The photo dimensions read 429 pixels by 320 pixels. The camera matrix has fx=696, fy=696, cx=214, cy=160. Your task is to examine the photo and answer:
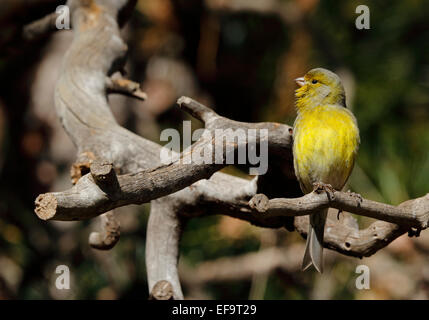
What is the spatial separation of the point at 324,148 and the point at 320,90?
0.37 metres

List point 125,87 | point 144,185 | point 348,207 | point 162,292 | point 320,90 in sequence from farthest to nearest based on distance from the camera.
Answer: point 125,87 < point 320,90 < point 162,292 < point 348,207 < point 144,185

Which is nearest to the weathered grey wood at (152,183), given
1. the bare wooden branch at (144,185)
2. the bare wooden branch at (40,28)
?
the bare wooden branch at (144,185)

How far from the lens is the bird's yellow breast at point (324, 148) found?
10.0 feet

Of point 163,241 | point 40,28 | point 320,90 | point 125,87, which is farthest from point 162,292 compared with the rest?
point 40,28

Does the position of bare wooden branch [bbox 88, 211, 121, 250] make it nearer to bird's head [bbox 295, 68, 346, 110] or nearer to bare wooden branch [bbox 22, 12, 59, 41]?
bird's head [bbox 295, 68, 346, 110]

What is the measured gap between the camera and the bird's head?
3330 millimetres

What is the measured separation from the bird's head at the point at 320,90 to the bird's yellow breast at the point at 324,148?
0.15 meters

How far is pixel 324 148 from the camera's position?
3.11m

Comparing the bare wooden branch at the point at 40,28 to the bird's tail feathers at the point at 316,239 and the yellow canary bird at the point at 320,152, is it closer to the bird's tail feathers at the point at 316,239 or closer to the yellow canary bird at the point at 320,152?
the yellow canary bird at the point at 320,152

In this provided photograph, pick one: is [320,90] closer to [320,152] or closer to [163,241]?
[320,152]

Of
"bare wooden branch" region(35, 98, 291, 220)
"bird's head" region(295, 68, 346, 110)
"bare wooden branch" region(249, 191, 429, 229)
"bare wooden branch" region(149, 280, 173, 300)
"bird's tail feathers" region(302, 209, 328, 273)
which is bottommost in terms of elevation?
"bare wooden branch" region(149, 280, 173, 300)

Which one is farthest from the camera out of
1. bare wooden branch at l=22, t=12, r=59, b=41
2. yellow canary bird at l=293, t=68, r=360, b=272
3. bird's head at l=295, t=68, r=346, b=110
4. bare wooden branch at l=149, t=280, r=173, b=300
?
bare wooden branch at l=22, t=12, r=59, b=41

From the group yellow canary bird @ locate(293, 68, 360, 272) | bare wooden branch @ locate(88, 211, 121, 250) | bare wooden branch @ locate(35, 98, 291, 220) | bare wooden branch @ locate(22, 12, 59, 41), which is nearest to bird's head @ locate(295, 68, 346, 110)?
yellow canary bird @ locate(293, 68, 360, 272)

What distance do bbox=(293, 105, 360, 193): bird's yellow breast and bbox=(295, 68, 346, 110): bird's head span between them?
15cm
